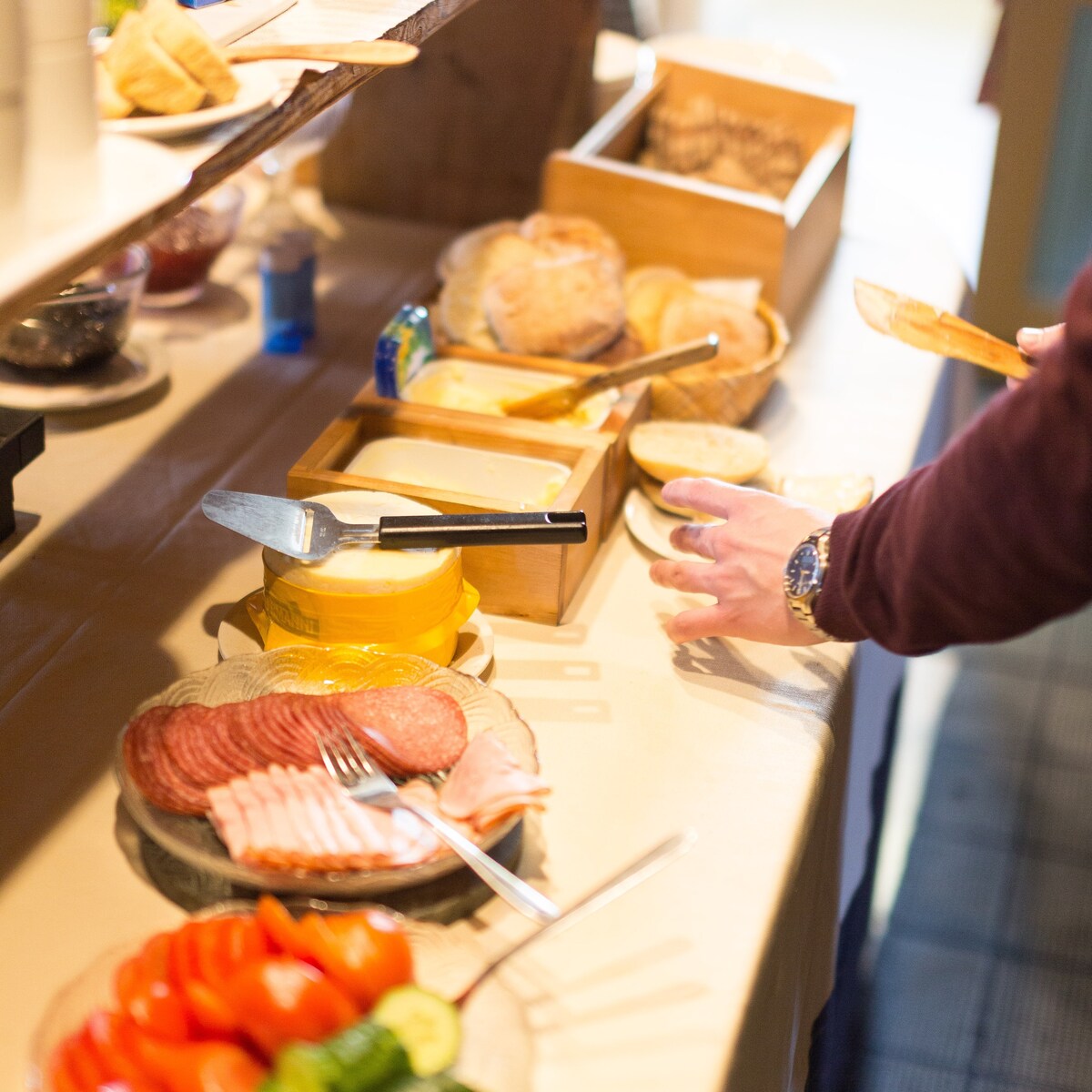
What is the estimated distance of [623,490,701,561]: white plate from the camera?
1.25 m

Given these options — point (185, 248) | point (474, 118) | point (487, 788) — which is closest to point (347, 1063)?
point (487, 788)

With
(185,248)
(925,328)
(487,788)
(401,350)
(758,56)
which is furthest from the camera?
(758,56)

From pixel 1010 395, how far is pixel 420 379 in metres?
0.73

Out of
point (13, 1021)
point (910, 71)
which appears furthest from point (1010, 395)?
point (910, 71)

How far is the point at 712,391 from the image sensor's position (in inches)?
54.5

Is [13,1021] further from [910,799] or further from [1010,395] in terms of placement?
[910,799]

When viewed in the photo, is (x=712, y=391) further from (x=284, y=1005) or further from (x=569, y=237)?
(x=284, y=1005)

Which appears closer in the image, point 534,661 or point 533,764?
point 533,764

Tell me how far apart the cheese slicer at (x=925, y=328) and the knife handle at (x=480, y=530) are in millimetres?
351

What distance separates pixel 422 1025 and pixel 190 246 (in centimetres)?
120

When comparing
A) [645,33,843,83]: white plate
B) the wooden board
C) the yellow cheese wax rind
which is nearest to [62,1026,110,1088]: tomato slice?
the yellow cheese wax rind

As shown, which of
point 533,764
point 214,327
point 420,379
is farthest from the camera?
point 214,327

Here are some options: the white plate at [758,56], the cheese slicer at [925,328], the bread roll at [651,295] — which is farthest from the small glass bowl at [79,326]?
the white plate at [758,56]

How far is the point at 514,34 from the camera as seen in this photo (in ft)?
6.05
